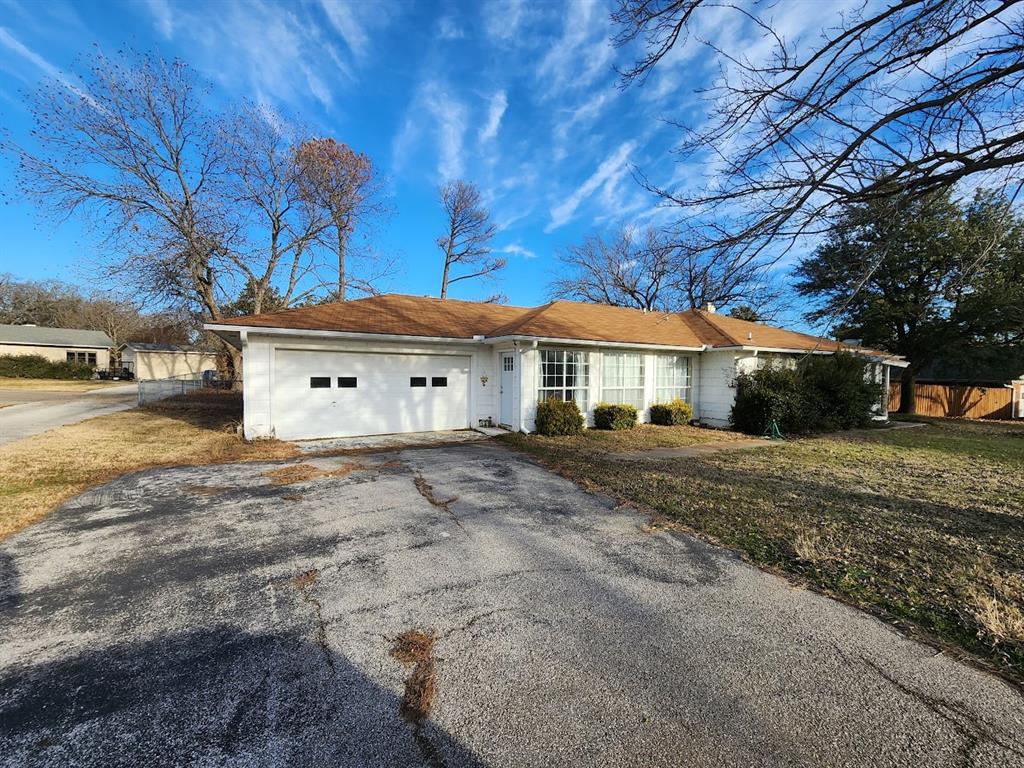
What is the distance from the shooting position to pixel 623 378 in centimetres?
1307

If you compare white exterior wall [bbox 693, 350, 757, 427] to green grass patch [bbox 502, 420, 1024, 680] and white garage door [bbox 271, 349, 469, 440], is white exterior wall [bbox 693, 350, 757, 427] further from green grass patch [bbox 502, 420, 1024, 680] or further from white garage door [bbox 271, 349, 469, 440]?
white garage door [bbox 271, 349, 469, 440]

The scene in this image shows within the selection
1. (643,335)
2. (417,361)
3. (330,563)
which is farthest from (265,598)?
(643,335)

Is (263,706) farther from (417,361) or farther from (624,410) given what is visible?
(624,410)

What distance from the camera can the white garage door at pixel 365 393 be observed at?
10094 mm

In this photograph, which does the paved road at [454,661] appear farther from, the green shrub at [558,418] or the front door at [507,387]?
the front door at [507,387]

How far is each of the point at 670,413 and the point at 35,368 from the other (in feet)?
147

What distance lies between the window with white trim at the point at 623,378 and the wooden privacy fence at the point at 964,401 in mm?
16054

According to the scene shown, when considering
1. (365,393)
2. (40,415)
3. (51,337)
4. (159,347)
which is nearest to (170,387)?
(40,415)

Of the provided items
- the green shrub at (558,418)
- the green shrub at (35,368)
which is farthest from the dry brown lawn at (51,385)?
the green shrub at (558,418)

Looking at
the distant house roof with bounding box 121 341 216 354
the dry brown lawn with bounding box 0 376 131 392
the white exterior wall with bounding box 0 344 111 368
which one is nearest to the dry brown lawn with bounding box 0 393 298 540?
Result: the dry brown lawn with bounding box 0 376 131 392

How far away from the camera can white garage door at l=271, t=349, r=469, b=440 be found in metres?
10.1

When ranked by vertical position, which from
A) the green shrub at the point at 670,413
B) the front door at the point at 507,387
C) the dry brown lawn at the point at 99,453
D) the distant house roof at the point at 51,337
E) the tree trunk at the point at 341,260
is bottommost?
the dry brown lawn at the point at 99,453

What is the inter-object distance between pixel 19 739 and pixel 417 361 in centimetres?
971

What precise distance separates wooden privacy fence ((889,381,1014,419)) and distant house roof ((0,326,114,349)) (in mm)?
59853
